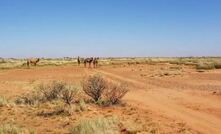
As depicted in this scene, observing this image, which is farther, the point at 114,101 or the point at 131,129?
the point at 114,101

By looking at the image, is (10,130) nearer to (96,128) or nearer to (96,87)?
(96,128)

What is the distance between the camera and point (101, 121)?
15.8 meters

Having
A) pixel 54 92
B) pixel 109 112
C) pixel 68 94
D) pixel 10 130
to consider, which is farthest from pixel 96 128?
pixel 54 92

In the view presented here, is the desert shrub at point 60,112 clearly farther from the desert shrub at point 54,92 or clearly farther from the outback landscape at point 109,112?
the desert shrub at point 54,92

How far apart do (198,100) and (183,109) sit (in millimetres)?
4106

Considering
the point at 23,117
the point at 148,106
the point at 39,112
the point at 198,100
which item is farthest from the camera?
the point at 198,100

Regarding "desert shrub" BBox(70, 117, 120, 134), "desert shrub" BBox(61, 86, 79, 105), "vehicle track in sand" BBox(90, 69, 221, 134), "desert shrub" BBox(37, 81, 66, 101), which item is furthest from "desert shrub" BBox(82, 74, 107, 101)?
"desert shrub" BBox(70, 117, 120, 134)

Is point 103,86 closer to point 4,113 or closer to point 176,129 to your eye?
point 4,113

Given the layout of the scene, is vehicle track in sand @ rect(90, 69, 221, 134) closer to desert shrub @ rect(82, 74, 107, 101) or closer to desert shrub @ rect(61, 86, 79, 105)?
desert shrub @ rect(82, 74, 107, 101)

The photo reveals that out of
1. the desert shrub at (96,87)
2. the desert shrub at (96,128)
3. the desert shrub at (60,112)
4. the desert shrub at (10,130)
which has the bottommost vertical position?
the desert shrub at (60,112)

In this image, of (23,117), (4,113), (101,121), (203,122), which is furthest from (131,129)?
(4,113)

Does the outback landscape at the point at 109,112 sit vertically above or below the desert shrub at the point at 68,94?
below

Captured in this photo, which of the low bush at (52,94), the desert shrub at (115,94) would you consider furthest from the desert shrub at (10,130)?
the desert shrub at (115,94)

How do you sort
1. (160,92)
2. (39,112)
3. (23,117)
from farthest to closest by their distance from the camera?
1. (160,92)
2. (39,112)
3. (23,117)
